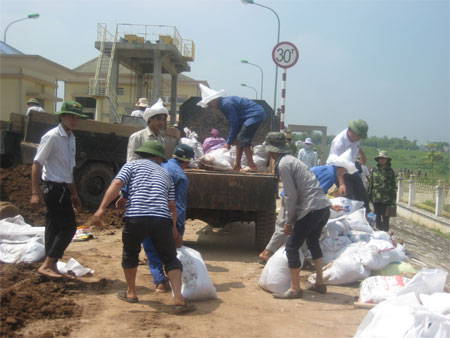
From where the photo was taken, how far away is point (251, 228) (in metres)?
8.77

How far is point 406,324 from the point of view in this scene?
2.97 meters

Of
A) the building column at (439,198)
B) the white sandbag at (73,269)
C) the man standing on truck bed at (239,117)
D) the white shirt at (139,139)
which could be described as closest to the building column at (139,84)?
the building column at (439,198)

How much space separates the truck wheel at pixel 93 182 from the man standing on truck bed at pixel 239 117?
3.20 m

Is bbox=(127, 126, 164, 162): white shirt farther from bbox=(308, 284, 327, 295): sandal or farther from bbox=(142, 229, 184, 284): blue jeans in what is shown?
bbox=(308, 284, 327, 295): sandal

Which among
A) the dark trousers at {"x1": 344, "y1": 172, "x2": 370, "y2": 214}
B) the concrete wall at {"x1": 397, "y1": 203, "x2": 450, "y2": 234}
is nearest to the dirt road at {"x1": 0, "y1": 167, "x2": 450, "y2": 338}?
the dark trousers at {"x1": 344, "y1": 172, "x2": 370, "y2": 214}

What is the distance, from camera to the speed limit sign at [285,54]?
9383 millimetres

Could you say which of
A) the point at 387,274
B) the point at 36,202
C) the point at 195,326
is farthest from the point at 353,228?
the point at 36,202

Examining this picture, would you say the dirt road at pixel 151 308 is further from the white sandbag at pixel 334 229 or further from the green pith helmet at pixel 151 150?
the green pith helmet at pixel 151 150

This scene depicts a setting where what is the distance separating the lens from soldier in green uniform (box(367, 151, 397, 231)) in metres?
7.62

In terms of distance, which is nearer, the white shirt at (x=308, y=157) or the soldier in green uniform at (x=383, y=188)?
the soldier in green uniform at (x=383, y=188)

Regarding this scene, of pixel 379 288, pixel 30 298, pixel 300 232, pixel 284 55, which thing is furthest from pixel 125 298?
pixel 284 55

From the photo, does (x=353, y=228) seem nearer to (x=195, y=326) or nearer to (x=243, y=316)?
(x=243, y=316)

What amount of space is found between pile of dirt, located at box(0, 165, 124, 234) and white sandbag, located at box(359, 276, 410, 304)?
436 centimetres

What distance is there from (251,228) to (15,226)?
4393 mm
